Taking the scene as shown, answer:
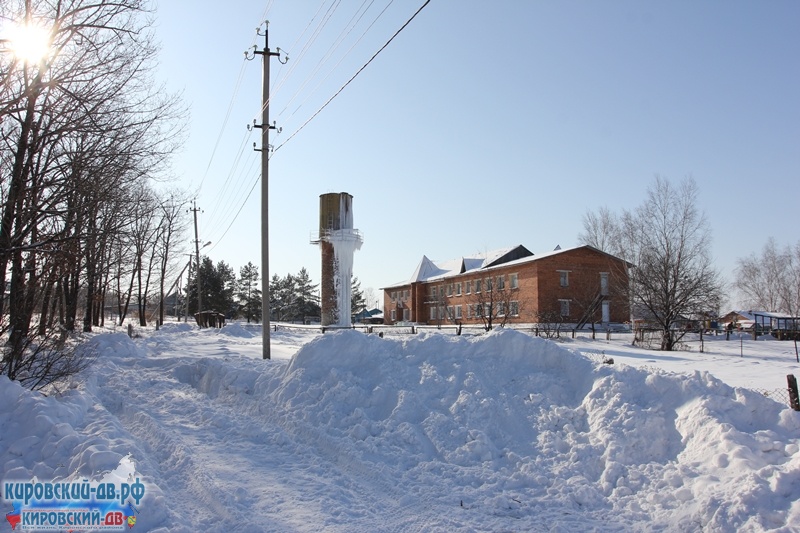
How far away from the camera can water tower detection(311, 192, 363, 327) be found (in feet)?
136

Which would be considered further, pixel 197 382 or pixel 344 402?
pixel 197 382

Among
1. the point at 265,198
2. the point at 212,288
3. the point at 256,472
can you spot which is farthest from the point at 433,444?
the point at 212,288

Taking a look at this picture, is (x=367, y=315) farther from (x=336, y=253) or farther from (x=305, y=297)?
(x=336, y=253)

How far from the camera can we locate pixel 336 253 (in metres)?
42.4

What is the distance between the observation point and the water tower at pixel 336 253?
41.4 m

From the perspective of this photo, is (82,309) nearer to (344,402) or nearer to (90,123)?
(90,123)

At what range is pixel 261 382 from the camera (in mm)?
11094

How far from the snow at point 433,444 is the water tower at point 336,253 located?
97.9 feet

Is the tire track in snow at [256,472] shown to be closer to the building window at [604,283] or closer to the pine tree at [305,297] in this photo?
the building window at [604,283]

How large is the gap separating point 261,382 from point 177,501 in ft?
18.1

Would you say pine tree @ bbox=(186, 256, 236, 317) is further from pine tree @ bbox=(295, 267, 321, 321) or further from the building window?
the building window

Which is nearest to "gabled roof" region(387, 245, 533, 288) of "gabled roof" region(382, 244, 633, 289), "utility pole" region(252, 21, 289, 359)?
"gabled roof" region(382, 244, 633, 289)

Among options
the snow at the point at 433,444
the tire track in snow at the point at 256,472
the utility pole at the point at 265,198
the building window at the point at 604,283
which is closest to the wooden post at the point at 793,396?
the snow at the point at 433,444

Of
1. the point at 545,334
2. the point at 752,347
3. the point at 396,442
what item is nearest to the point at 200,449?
the point at 396,442
